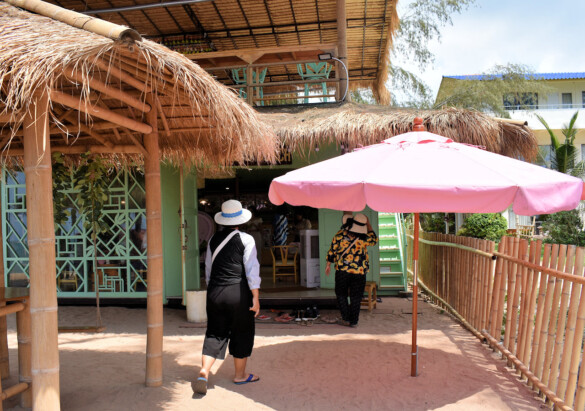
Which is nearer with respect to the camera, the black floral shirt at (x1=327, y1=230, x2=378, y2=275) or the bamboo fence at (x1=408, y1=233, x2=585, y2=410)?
the bamboo fence at (x1=408, y1=233, x2=585, y2=410)

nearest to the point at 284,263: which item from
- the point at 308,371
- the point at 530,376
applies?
the point at 308,371

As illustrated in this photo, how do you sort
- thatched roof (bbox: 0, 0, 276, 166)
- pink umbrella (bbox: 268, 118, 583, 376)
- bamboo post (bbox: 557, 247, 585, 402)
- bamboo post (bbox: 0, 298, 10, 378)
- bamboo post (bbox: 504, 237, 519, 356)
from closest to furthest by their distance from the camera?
thatched roof (bbox: 0, 0, 276, 166)
pink umbrella (bbox: 268, 118, 583, 376)
bamboo post (bbox: 557, 247, 585, 402)
bamboo post (bbox: 0, 298, 10, 378)
bamboo post (bbox: 504, 237, 519, 356)

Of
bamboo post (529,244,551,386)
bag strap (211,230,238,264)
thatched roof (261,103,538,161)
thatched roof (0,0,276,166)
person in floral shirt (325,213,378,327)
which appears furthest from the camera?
thatched roof (261,103,538,161)

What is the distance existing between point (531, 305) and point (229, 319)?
2.75 metres

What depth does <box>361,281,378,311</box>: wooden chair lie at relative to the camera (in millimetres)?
7651

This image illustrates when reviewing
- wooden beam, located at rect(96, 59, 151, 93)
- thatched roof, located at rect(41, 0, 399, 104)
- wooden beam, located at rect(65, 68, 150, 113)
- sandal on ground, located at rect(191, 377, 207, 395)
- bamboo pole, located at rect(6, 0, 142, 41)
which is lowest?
sandal on ground, located at rect(191, 377, 207, 395)

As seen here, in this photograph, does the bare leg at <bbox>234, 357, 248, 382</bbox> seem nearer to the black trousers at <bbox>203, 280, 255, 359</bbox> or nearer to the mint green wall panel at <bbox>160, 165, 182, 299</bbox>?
the black trousers at <bbox>203, 280, 255, 359</bbox>

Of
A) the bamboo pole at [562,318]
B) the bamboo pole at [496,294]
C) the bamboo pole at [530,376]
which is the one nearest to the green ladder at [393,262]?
the bamboo pole at [496,294]

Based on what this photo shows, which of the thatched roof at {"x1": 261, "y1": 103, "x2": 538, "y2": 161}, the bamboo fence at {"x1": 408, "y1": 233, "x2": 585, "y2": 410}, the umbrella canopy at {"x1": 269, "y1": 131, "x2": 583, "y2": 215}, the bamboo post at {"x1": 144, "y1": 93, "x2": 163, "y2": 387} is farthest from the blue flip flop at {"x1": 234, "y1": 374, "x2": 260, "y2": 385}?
the thatched roof at {"x1": 261, "y1": 103, "x2": 538, "y2": 161}

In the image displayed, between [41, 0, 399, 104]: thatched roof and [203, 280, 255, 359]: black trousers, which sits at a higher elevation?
[41, 0, 399, 104]: thatched roof

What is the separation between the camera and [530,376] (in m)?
4.29

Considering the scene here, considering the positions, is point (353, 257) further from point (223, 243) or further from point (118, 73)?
point (118, 73)

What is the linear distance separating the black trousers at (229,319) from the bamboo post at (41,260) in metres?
1.51

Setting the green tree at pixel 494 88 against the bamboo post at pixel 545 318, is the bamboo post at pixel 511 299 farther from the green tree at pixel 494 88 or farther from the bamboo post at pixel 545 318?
the green tree at pixel 494 88
